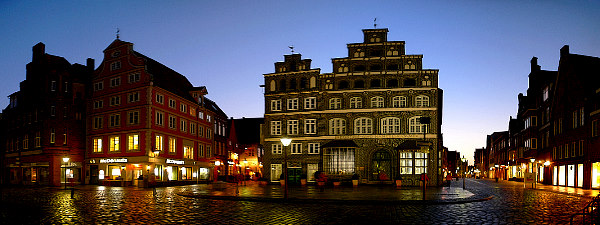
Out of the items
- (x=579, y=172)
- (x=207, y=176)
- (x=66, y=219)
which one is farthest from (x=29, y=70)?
(x=579, y=172)

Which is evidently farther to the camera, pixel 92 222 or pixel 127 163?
pixel 127 163

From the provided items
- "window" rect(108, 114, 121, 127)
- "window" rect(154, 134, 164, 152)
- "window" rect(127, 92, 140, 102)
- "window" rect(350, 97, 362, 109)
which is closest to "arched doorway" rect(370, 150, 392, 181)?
"window" rect(350, 97, 362, 109)

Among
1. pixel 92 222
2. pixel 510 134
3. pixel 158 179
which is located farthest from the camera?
pixel 510 134

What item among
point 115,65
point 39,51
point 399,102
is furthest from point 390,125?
point 39,51

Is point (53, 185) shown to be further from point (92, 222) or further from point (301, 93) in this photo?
point (92, 222)

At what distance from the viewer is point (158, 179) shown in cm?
5462

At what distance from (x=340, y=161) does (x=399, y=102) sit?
8681 millimetres

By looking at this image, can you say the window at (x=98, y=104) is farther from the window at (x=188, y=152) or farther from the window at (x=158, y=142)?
the window at (x=188, y=152)

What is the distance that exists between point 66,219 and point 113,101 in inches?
1655

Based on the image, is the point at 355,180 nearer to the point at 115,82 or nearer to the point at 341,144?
the point at 341,144

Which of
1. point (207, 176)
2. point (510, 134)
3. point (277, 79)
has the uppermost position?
point (277, 79)

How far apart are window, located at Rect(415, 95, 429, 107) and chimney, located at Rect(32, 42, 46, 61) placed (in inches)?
1768

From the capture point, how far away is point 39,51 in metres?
60.1

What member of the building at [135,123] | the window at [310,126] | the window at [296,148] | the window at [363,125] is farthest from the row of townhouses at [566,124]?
the building at [135,123]
